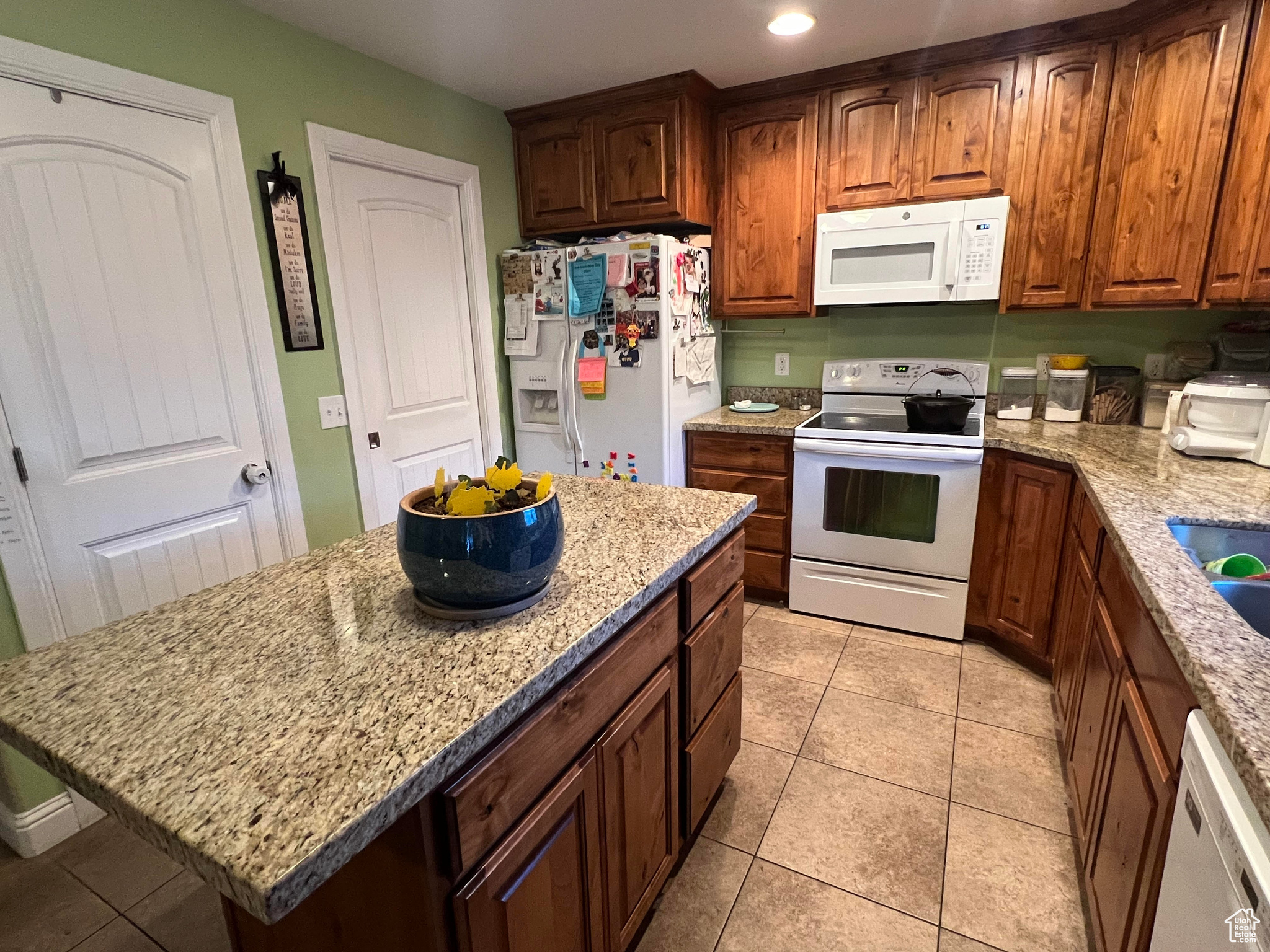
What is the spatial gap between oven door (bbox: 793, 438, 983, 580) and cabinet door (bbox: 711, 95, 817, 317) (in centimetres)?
76

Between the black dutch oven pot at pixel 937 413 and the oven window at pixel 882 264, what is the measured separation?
50cm

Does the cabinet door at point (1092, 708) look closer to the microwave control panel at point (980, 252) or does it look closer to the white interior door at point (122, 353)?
the microwave control panel at point (980, 252)

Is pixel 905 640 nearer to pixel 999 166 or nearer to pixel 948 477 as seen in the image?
pixel 948 477

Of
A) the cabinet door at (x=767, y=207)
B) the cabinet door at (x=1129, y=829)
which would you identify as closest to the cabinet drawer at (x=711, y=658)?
the cabinet door at (x=1129, y=829)

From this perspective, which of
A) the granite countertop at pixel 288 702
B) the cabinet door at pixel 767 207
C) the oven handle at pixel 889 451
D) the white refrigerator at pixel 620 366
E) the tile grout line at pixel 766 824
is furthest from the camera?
the cabinet door at pixel 767 207

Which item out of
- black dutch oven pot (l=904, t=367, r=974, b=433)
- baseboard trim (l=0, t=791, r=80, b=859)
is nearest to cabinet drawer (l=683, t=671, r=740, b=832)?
black dutch oven pot (l=904, t=367, r=974, b=433)

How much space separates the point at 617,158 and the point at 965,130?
1.42m

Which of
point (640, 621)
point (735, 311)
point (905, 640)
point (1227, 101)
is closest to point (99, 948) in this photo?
point (640, 621)

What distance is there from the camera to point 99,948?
1.48m

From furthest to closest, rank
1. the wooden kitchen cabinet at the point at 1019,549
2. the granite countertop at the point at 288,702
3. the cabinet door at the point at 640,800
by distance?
the wooden kitchen cabinet at the point at 1019,549, the cabinet door at the point at 640,800, the granite countertop at the point at 288,702

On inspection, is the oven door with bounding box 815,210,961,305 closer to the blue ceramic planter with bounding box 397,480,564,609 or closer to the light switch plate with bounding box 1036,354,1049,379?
the light switch plate with bounding box 1036,354,1049,379

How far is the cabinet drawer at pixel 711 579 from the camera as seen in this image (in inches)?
54.4

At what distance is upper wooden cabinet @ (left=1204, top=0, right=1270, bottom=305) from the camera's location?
6.39 ft

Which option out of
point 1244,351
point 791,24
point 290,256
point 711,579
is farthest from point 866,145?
point 290,256
